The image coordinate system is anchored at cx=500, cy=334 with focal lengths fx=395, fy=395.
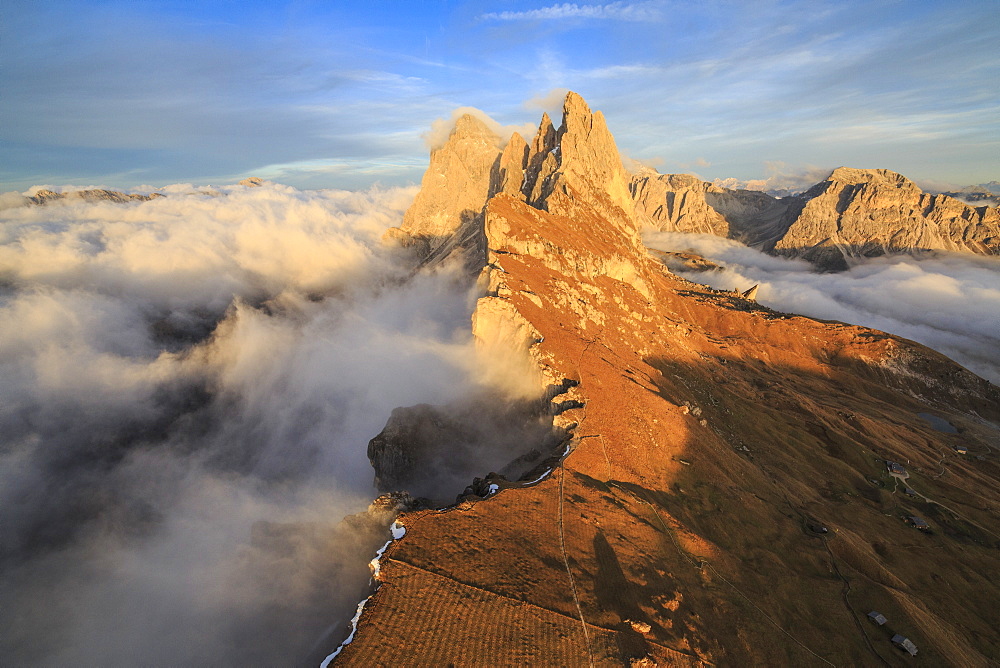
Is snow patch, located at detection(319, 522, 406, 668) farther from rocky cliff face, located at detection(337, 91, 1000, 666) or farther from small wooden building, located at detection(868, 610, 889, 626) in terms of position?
small wooden building, located at detection(868, 610, 889, 626)

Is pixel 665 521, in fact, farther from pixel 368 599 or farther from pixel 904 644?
pixel 368 599

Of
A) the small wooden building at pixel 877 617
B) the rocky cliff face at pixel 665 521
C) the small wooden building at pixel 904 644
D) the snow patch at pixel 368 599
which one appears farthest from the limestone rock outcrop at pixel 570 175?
the small wooden building at pixel 904 644

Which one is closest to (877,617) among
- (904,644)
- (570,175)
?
(904,644)

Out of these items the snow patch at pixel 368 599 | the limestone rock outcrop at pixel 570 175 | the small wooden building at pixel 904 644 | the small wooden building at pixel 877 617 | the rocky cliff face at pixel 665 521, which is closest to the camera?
the snow patch at pixel 368 599

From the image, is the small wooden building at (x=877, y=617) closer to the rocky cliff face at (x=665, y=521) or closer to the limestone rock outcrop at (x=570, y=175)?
the rocky cliff face at (x=665, y=521)

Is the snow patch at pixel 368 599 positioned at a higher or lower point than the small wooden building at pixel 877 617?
higher

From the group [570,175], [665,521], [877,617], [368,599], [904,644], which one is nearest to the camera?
[368,599]

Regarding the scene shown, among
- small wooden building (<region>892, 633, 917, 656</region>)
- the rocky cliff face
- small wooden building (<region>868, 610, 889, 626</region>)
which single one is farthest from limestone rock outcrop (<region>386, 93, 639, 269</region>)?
small wooden building (<region>892, 633, 917, 656</region>)

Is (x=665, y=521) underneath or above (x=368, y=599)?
underneath

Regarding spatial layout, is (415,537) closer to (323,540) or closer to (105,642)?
(323,540)

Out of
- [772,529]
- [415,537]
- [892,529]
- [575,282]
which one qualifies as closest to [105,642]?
[415,537]
